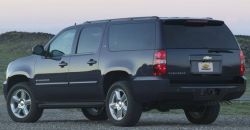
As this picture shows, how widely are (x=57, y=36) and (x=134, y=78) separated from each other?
237 centimetres

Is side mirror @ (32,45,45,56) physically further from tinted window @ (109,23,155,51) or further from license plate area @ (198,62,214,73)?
license plate area @ (198,62,214,73)

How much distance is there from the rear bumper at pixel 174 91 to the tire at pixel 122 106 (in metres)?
0.15

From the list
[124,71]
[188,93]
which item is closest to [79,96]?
[124,71]

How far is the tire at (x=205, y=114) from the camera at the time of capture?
14938mm

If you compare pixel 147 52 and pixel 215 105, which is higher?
pixel 147 52

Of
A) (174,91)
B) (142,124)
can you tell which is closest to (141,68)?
(174,91)

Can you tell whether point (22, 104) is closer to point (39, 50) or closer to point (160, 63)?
point (39, 50)

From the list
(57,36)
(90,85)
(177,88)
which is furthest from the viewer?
(57,36)

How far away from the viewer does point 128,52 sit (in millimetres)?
14000

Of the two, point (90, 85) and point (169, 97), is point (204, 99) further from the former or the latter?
point (90, 85)

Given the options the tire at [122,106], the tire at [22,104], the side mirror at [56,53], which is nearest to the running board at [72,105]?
the tire at [22,104]

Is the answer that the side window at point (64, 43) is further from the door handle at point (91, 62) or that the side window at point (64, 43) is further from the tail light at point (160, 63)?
the tail light at point (160, 63)

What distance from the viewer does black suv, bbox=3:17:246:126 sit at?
13.6 meters

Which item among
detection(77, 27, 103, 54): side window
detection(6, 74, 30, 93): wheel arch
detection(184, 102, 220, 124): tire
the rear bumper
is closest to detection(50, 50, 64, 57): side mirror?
detection(77, 27, 103, 54): side window
